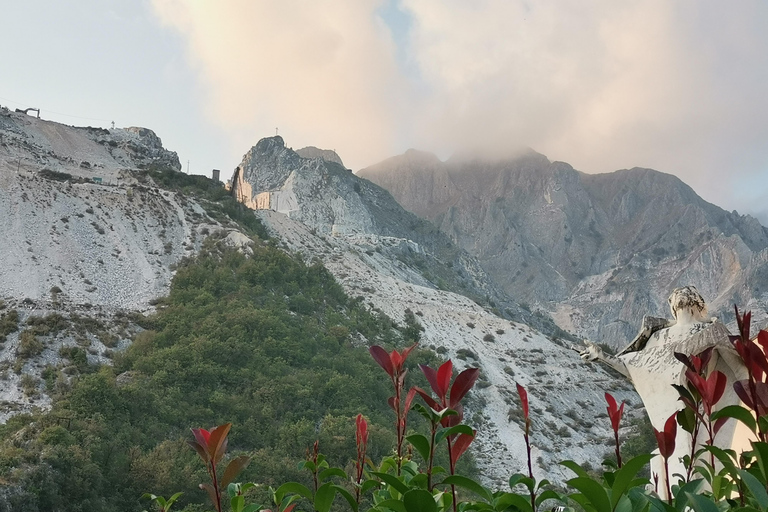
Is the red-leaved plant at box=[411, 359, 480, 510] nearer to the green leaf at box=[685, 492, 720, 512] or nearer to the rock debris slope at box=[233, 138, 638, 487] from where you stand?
the green leaf at box=[685, 492, 720, 512]

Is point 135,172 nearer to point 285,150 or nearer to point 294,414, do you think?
point 294,414

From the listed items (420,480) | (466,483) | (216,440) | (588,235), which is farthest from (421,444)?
(588,235)

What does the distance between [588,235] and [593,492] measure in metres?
96.4

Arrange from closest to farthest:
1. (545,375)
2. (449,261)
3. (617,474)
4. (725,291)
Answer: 1. (617,474)
2. (545,375)
3. (449,261)
4. (725,291)

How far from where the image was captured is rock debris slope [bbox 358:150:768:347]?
254 ft

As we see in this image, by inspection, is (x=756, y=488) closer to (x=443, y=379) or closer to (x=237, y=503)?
(x=443, y=379)

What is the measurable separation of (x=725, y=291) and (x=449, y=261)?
3615 centimetres

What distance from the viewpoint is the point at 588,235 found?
9325 centimetres

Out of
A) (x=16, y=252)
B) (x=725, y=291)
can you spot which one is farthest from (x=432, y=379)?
(x=725, y=291)

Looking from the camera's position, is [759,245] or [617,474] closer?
[617,474]

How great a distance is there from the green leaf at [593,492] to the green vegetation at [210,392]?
37.7 ft

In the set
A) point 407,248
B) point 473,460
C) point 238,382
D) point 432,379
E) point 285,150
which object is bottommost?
point 473,460

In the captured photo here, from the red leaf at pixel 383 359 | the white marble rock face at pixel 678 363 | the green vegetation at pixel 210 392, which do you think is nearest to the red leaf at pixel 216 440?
the red leaf at pixel 383 359

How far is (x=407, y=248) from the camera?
4781 cm
